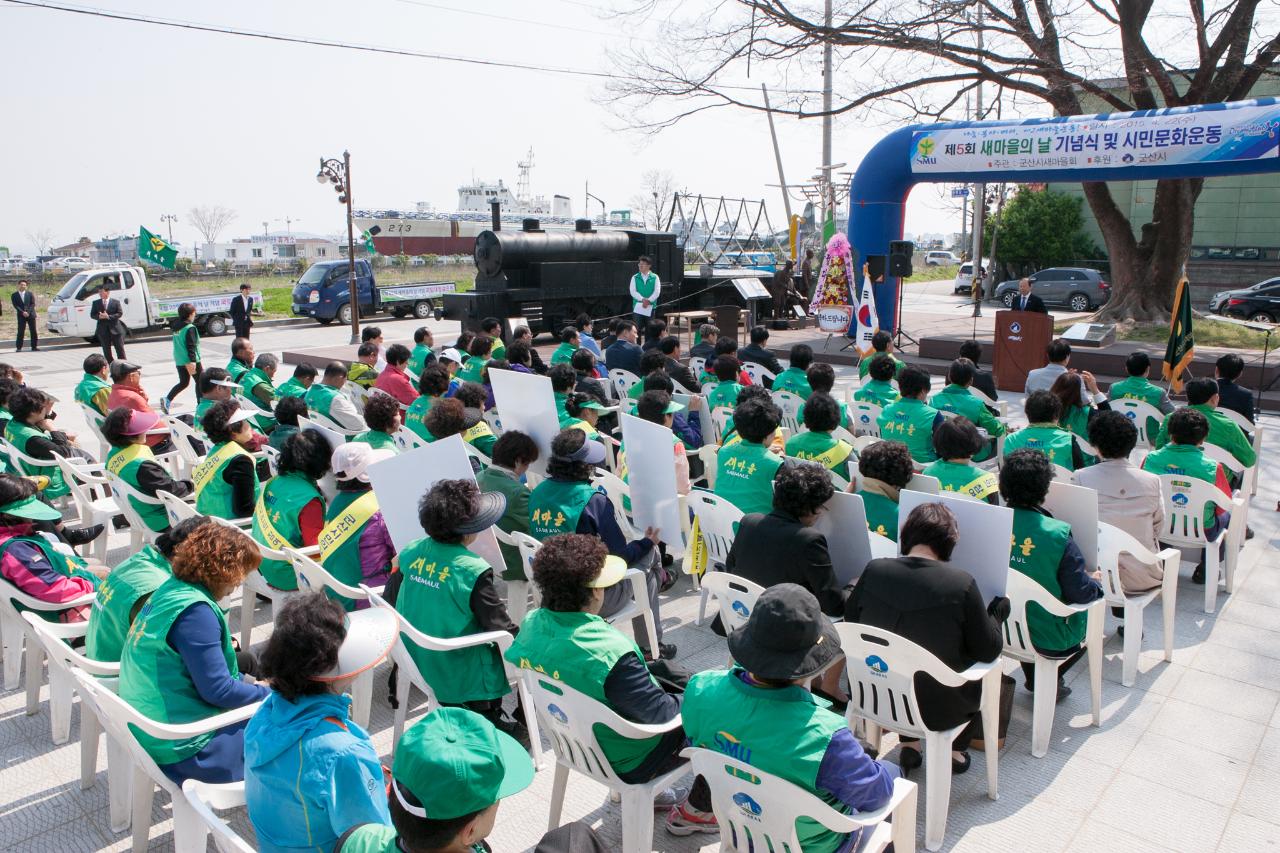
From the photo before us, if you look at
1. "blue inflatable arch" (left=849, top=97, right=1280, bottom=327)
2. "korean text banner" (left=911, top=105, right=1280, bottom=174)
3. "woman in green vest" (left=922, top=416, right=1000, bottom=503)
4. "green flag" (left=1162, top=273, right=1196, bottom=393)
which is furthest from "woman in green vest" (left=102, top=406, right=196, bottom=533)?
"korean text banner" (left=911, top=105, right=1280, bottom=174)

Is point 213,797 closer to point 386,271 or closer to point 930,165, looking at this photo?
point 930,165

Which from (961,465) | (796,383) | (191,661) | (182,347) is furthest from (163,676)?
(182,347)

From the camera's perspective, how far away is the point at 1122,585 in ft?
14.7

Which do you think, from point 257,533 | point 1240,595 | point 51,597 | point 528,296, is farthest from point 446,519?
point 528,296

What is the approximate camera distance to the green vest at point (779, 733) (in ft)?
7.77

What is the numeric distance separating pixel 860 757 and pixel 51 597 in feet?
11.6

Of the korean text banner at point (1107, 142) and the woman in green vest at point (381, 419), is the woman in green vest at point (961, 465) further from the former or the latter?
the korean text banner at point (1107, 142)

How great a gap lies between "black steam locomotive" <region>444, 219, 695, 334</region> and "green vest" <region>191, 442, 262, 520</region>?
464 inches

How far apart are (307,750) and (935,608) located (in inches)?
83.9

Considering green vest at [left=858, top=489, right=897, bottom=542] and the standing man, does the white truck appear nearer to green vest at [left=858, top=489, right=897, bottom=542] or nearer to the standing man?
the standing man

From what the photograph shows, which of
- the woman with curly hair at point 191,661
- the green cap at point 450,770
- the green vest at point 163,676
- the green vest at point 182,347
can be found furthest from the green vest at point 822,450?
the green vest at point 182,347

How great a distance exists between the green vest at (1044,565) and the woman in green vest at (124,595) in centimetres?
329

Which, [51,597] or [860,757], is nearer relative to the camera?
[860,757]

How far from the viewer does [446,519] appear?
11.2 feet
